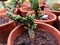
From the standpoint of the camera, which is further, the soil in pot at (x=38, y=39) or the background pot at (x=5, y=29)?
the background pot at (x=5, y=29)

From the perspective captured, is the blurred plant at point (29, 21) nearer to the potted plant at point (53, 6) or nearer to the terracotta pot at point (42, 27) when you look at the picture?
the terracotta pot at point (42, 27)

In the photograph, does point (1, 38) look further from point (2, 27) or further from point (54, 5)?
point (54, 5)

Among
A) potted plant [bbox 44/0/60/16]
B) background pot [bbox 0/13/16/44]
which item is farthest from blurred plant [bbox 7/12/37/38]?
potted plant [bbox 44/0/60/16]

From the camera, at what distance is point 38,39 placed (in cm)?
92

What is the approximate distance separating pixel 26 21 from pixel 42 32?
18cm

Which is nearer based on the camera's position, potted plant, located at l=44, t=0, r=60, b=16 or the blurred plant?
the blurred plant

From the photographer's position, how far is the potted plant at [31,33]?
861mm

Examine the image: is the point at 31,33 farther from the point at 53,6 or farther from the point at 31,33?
the point at 53,6

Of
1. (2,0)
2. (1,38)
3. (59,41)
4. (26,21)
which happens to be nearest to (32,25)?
(26,21)

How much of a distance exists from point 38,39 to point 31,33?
0.26 ft

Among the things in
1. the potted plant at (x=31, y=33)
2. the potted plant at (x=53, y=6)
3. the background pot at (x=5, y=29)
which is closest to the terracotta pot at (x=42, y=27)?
the potted plant at (x=31, y=33)

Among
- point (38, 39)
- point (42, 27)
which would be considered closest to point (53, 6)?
point (42, 27)

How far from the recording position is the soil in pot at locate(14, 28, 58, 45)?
0.87 m

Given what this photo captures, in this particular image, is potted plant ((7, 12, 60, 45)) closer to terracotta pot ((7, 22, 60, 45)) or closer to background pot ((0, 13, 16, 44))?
terracotta pot ((7, 22, 60, 45))
